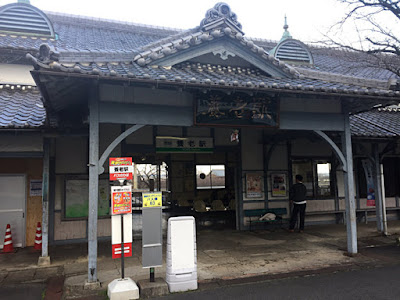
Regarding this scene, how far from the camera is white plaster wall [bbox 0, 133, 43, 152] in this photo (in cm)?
705

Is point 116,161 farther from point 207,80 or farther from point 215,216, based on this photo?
point 215,216

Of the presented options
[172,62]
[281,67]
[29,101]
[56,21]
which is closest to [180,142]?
[172,62]

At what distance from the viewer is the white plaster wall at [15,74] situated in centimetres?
949

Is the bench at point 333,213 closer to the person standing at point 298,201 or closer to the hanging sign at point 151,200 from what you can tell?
the person standing at point 298,201

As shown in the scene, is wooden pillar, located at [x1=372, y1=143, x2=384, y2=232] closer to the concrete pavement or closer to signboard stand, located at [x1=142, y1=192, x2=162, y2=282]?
the concrete pavement

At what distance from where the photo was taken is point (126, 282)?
4656mm

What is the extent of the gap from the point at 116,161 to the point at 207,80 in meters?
2.17

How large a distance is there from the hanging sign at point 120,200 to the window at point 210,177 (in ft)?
36.9

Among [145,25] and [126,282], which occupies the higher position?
[145,25]

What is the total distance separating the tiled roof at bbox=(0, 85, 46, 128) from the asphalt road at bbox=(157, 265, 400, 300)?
483 cm

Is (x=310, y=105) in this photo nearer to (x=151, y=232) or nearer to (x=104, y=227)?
(x=151, y=232)

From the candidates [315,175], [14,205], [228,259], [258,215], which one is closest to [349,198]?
[228,259]

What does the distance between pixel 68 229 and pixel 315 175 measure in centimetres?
830

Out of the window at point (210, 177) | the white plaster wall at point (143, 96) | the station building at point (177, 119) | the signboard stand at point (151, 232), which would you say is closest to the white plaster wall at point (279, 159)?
the station building at point (177, 119)
